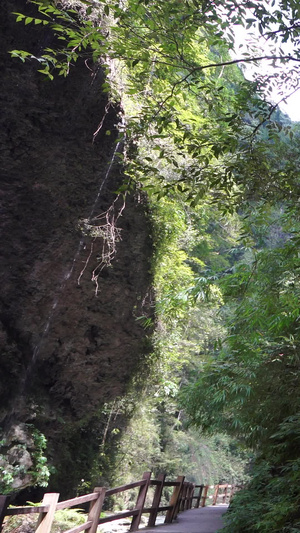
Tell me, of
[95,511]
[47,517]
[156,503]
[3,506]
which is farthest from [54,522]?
[3,506]

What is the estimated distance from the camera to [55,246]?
10.1m

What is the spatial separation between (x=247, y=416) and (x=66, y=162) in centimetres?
664

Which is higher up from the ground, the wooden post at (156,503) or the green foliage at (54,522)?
the wooden post at (156,503)

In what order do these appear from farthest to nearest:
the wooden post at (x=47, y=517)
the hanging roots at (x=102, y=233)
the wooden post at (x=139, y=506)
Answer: the hanging roots at (x=102, y=233)
the wooden post at (x=139, y=506)
the wooden post at (x=47, y=517)

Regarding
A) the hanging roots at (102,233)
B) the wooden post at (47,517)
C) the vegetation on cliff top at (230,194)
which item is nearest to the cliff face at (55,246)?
the hanging roots at (102,233)

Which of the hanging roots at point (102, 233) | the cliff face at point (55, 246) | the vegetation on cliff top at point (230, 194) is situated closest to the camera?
the vegetation on cliff top at point (230, 194)

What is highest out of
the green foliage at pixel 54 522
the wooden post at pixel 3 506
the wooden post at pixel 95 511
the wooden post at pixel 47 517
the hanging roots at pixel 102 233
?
the hanging roots at pixel 102 233

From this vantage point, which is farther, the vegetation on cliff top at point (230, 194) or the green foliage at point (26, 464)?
the green foliage at point (26, 464)

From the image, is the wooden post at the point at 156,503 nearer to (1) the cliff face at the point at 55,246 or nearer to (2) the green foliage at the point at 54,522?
(2) the green foliage at the point at 54,522

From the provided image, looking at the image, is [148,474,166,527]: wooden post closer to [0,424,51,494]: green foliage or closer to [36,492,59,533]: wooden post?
[0,424,51,494]: green foliage

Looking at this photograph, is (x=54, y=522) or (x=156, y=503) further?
(x=156, y=503)

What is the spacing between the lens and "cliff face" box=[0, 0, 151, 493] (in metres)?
9.79

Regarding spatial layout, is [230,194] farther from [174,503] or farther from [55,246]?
[174,503]

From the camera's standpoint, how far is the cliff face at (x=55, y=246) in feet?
32.1
